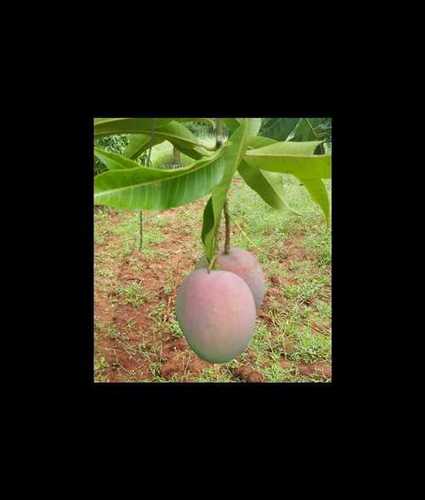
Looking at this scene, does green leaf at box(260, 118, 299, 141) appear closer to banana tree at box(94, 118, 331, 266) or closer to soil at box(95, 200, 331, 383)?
banana tree at box(94, 118, 331, 266)

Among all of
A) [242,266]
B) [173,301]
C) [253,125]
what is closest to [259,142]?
[253,125]

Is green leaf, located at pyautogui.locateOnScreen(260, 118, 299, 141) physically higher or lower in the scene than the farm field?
higher

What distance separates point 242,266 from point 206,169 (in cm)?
15

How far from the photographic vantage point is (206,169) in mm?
530

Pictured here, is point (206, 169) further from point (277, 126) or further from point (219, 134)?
point (277, 126)

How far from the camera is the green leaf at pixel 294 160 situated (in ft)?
1.80

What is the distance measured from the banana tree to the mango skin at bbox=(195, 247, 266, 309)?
4 centimetres

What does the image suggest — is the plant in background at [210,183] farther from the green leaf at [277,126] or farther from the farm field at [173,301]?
the farm field at [173,301]

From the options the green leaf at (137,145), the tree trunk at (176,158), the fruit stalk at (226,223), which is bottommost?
the fruit stalk at (226,223)

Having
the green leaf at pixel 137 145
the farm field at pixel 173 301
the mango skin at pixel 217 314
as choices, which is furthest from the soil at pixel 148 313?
the mango skin at pixel 217 314

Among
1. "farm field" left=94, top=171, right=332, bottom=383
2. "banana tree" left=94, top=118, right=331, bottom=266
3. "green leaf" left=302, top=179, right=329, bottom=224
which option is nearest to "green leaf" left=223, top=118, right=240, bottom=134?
"banana tree" left=94, top=118, right=331, bottom=266

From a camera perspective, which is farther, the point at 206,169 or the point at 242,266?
the point at 242,266

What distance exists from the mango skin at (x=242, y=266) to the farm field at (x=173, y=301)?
0.92 ft

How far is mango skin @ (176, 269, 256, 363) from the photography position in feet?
1.86
